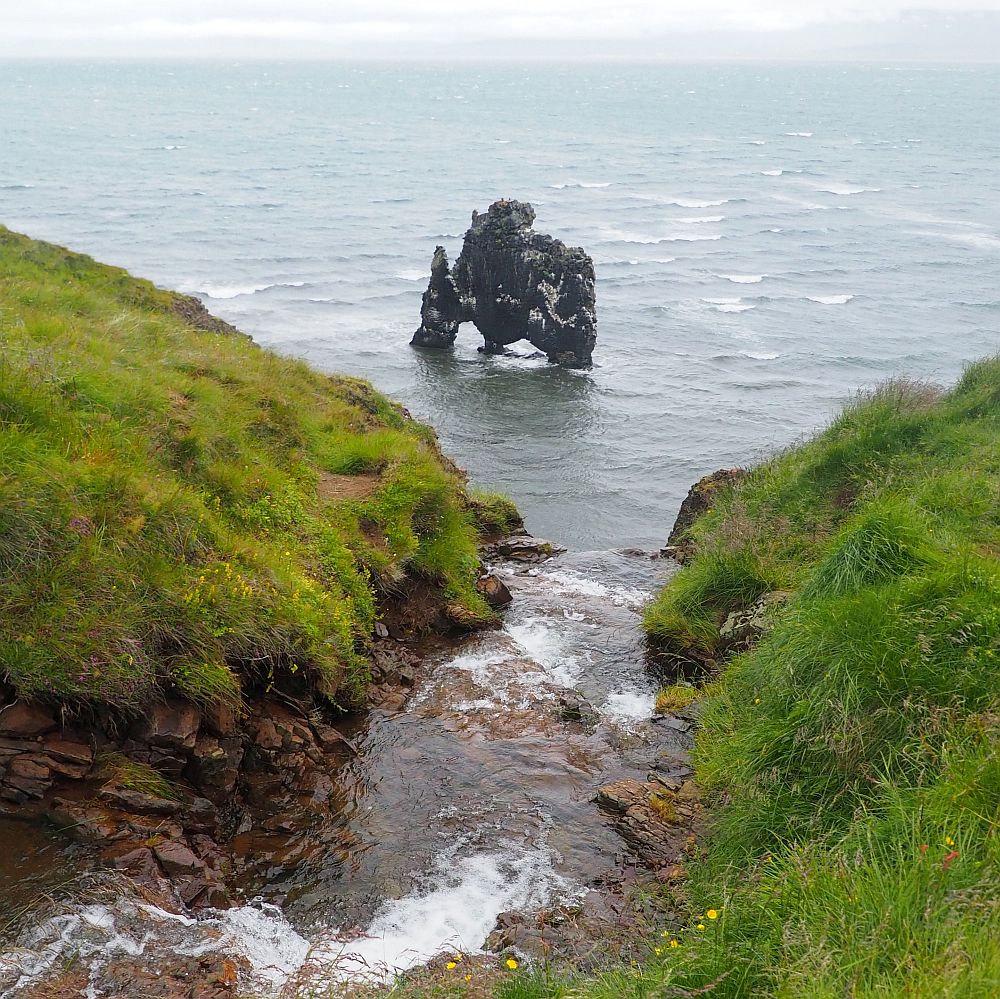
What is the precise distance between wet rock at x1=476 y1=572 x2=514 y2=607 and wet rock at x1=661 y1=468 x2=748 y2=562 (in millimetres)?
4257

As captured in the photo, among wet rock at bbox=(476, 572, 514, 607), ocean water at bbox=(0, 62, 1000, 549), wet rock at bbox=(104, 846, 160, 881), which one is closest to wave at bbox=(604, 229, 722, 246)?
ocean water at bbox=(0, 62, 1000, 549)

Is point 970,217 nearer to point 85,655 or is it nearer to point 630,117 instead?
point 85,655

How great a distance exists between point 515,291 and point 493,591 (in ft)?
105

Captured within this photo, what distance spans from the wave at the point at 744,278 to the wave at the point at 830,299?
4489mm

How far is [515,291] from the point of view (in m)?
42.7

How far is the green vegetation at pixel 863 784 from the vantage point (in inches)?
163

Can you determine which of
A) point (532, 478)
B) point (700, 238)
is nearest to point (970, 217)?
point (700, 238)

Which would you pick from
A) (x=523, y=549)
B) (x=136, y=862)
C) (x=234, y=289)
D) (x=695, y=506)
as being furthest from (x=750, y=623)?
(x=234, y=289)

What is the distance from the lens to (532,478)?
1088 inches

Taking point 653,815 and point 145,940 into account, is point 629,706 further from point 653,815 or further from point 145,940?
point 145,940

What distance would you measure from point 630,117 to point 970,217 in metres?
110

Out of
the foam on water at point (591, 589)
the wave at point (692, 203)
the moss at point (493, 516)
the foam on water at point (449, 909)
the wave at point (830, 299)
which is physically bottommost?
the foam on water at point (591, 589)

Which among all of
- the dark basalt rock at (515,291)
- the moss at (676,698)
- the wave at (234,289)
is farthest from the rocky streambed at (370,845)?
the wave at (234,289)

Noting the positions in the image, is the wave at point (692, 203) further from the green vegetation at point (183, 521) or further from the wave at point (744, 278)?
the green vegetation at point (183, 521)
